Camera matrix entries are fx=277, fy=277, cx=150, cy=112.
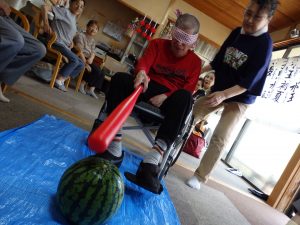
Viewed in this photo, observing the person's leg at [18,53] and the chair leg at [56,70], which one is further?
the chair leg at [56,70]

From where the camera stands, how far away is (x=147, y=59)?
1.82 metres

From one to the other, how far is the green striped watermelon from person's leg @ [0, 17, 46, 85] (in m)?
1.14

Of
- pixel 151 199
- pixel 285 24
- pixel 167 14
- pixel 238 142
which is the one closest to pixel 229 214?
pixel 151 199

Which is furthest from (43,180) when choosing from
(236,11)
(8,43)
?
(236,11)

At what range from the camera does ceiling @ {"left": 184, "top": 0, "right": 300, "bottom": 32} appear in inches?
179

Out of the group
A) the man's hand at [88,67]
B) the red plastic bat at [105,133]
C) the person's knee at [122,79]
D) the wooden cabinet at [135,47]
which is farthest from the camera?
the wooden cabinet at [135,47]

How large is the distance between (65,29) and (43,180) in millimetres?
2952

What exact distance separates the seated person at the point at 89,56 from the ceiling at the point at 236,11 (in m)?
2.70

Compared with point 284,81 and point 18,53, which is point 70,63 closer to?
point 18,53

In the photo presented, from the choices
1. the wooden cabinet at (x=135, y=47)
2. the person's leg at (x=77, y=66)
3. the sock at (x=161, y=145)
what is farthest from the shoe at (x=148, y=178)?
the wooden cabinet at (x=135, y=47)

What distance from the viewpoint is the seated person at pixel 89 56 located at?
14.7 feet

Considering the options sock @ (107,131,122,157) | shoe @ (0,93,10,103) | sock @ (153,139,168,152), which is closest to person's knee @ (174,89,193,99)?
sock @ (153,139,168,152)

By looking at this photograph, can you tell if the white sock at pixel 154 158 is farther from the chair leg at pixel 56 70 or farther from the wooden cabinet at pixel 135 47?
the wooden cabinet at pixel 135 47

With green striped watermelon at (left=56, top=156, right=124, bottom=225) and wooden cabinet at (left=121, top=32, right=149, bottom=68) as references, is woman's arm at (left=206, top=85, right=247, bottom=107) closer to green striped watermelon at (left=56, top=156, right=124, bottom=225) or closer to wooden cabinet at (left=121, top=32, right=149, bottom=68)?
green striped watermelon at (left=56, top=156, right=124, bottom=225)
